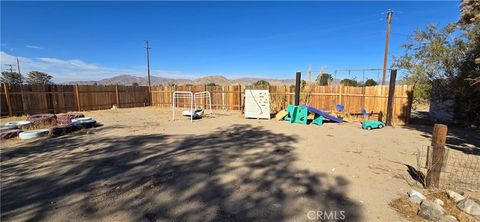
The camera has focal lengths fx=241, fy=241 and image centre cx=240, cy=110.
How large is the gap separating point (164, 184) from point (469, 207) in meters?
4.20

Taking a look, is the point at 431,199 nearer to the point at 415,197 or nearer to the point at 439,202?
the point at 439,202

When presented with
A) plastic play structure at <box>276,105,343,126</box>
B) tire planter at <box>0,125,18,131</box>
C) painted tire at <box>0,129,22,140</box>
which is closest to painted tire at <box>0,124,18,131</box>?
tire planter at <box>0,125,18,131</box>

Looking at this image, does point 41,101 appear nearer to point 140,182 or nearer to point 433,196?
point 140,182

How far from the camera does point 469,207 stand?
9.95ft

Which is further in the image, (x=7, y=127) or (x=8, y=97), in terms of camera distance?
(x=8, y=97)

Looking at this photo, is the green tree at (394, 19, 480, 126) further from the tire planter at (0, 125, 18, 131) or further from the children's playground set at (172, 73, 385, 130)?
the tire planter at (0, 125, 18, 131)

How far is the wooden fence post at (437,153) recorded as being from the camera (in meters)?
3.57

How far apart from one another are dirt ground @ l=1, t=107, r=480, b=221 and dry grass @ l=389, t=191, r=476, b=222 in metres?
0.13

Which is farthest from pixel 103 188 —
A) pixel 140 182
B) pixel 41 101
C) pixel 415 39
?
pixel 41 101

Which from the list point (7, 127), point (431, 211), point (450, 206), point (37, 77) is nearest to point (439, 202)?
point (450, 206)

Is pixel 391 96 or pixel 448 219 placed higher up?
pixel 391 96

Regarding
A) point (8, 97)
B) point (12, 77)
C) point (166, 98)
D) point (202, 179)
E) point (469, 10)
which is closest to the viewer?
point (202, 179)

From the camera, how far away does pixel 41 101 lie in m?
14.4

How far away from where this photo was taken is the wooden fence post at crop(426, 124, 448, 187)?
357 cm
